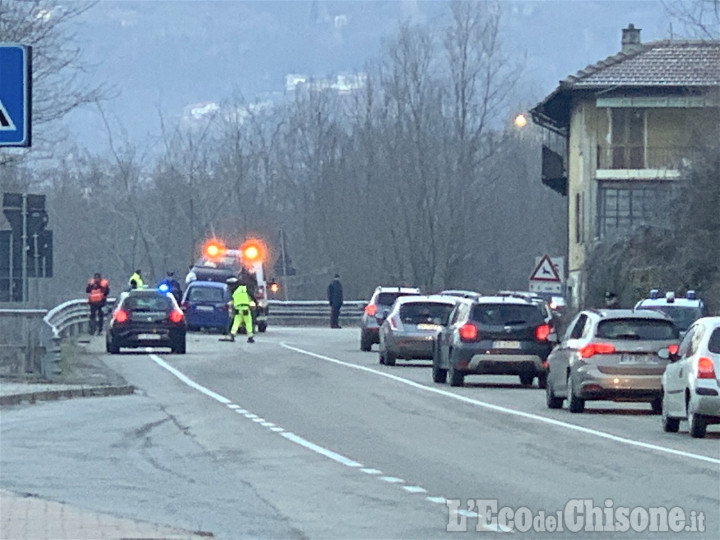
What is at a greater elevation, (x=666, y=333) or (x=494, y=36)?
(x=494, y=36)

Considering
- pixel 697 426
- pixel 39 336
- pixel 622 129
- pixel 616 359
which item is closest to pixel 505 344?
pixel 616 359

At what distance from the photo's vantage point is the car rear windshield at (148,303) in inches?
1731

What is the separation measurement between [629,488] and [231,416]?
381 inches

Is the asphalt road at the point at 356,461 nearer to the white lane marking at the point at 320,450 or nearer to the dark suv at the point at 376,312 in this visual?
the white lane marking at the point at 320,450

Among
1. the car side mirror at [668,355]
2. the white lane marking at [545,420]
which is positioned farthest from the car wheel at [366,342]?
the car side mirror at [668,355]

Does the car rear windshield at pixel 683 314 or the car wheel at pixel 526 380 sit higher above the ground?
the car rear windshield at pixel 683 314

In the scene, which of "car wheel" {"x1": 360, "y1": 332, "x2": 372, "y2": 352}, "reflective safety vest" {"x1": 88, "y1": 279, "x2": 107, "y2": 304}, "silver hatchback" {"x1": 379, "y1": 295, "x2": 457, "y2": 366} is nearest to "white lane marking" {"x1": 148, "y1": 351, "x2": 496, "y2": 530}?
"silver hatchback" {"x1": 379, "y1": 295, "x2": 457, "y2": 366}

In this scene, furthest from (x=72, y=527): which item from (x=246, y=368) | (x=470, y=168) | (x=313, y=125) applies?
(x=313, y=125)

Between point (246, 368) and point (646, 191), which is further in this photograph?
point (646, 191)

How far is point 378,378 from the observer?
34.9 metres

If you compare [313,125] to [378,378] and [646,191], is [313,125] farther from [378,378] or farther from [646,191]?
[378,378]

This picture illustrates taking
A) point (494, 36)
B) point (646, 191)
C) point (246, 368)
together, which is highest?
point (494, 36)

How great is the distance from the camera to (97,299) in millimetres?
53844

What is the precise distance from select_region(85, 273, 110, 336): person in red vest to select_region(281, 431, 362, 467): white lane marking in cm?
3153
